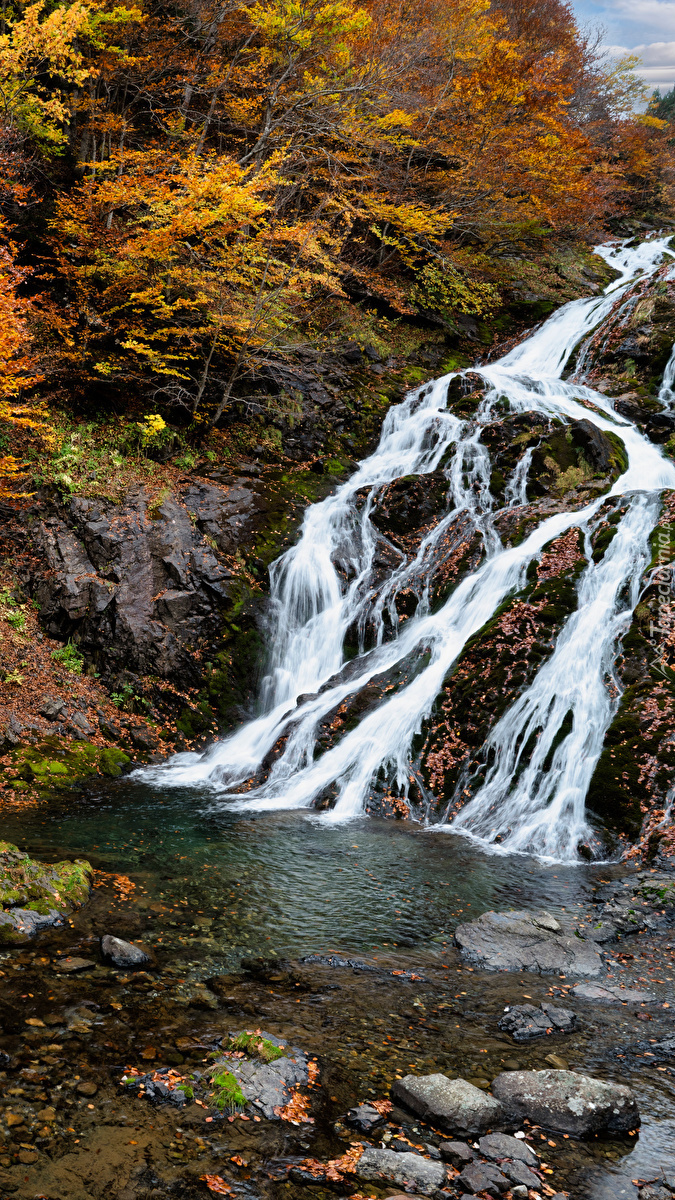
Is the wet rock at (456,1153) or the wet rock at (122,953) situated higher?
the wet rock at (456,1153)

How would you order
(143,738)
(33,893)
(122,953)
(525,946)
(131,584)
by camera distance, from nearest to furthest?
(122,953) → (33,893) → (525,946) → (143,738) → (131,584)

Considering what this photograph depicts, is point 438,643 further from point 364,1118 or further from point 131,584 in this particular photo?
point 364,1118

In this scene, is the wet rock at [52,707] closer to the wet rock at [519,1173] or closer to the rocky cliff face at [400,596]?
the rocky cliff face at [400,596]

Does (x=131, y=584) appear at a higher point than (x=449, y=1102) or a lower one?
higher

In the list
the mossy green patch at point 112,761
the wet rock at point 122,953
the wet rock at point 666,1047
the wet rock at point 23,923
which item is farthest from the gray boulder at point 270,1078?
the mossy green patch at point 112,761

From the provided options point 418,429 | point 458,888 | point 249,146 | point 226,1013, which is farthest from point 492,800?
point 249,146

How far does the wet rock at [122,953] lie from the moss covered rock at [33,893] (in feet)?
1.87

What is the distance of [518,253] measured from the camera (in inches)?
952

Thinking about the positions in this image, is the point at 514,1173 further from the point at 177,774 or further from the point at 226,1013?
the point at 177,774

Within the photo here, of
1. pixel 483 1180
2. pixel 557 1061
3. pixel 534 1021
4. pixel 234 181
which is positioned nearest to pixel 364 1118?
pixel 483 1180

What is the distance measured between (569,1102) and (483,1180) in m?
0.82

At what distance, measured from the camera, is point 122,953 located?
483 cm

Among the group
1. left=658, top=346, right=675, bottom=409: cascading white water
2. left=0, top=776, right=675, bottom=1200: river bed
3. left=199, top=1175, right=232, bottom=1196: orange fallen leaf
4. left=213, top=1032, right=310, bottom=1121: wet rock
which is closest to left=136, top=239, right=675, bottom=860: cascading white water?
left=0, top=776, right=675, bottom=1200: river bed

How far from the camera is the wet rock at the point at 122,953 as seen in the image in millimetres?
4781
